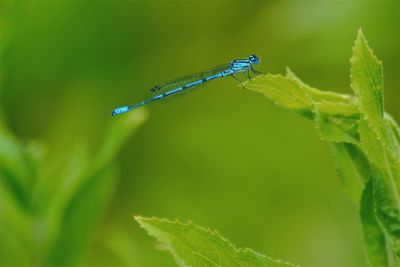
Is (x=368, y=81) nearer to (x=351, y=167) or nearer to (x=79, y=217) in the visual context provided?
(x=351, y=167)

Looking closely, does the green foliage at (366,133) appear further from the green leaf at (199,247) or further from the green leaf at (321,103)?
the green leaf at (199,247)

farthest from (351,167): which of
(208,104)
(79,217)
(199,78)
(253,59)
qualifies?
(208,104)

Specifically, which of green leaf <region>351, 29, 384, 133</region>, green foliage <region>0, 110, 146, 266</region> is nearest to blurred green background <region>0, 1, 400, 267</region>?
green foliage <region>0, 110, 146, 266</region>

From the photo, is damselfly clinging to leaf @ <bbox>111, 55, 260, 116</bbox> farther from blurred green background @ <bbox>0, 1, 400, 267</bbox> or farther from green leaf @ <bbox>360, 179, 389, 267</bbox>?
blurred green background @ <bbox>0, 1, 400, 267</bbox>

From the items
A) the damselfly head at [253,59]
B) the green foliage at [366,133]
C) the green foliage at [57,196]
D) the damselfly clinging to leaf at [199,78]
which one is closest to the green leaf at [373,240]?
the green foliage at [366,133]

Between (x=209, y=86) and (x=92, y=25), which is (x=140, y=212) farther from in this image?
(x=92, y=25)

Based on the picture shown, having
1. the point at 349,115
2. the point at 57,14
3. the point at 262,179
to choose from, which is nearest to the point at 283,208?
the point at 262,179
